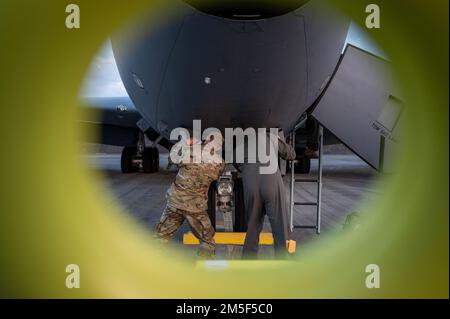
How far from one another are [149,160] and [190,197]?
36.1ft

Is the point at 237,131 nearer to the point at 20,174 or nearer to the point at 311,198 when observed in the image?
the point at 20,174

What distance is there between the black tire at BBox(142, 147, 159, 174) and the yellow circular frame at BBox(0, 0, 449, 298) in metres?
11.1

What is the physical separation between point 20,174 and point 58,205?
34 centimetres

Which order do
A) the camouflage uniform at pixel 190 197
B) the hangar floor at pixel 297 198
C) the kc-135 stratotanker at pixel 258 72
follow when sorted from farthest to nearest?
1. the hangar floor at pixel 297 198
2. the camouflage uniform at pixel 190 197
3. the kc-135 stratotanker at pixel 258 72

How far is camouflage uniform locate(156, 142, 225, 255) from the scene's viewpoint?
3561 mm

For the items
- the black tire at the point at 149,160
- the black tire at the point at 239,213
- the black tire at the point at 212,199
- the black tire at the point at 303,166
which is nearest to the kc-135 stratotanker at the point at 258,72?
the black tire at the point at 212,199

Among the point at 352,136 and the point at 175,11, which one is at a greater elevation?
the point at 175,11

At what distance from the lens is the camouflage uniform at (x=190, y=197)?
11.7ft

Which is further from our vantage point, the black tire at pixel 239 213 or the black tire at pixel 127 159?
the black tire at pixel 127 159

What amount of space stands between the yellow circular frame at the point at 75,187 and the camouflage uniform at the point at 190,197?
0.46 meters

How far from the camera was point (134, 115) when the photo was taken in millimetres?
12188

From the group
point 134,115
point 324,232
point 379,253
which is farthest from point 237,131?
point 134,115

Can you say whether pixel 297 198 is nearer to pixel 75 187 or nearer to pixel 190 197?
pixel 190 197

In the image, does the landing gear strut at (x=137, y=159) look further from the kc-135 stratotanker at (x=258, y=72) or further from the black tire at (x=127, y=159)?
the kc-135 stratotanker at (x=258, y=72)
